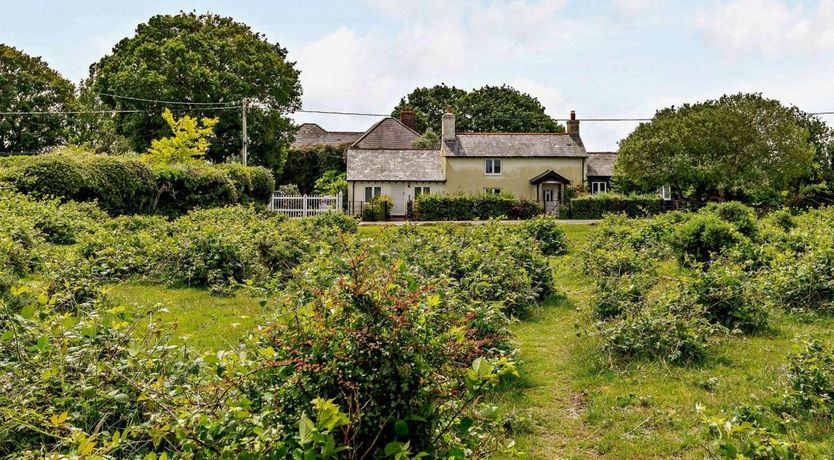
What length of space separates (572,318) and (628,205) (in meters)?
28.2

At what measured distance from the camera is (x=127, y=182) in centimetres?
2152

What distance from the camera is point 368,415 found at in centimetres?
295

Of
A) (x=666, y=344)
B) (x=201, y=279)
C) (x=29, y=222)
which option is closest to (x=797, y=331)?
(x=666, y=344)

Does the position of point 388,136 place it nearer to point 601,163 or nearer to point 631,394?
point 601,163

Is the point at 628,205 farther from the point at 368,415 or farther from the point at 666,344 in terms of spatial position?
the point at 368,415

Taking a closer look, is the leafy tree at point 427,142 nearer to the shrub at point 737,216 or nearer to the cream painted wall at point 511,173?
the cream painted wall at point 511,173

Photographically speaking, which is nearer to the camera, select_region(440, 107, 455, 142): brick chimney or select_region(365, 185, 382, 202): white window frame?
select_region(365, 185, 382, 202): white window frame

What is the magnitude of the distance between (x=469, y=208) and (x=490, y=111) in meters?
31.6

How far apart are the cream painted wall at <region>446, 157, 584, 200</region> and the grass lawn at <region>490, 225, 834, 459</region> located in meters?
35.4

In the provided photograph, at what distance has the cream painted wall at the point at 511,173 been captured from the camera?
43.7 metres

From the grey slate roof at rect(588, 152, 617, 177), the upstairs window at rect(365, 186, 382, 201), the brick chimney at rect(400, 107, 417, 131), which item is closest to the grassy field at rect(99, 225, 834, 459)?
the upstairs window at rect(365, 186, 382, 201)

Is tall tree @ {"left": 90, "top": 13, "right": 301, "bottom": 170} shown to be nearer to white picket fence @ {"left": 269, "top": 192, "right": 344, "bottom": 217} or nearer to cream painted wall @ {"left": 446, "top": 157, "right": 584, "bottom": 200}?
white picket fence @ {"left": 269, "top": 192, "right": 344, "bottom": 217}

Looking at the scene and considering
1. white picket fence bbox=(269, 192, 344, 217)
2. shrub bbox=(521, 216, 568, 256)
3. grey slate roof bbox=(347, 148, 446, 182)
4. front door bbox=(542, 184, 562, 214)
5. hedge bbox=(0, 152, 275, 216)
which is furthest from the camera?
front door bbox=(542, 184, 562, 214)

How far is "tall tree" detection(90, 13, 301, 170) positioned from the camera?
37.7 meters
